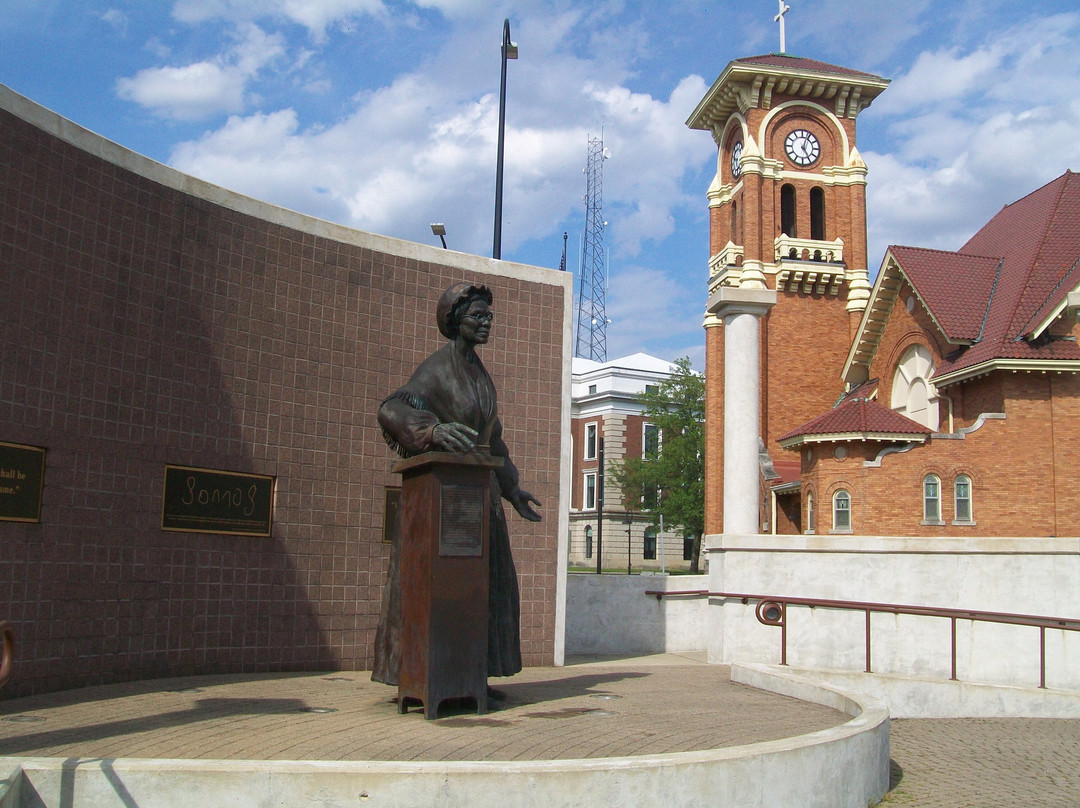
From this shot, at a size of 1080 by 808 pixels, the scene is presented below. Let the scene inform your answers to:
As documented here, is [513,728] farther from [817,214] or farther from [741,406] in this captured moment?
[817,214]

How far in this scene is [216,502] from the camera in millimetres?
10008

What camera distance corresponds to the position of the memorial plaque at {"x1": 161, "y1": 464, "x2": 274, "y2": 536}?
9.64 meters

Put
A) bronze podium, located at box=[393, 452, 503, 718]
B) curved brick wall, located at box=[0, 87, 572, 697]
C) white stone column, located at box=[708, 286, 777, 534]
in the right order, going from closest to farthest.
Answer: bronze podium, located at box=[393, 452, 503, 718]
curved brick wall, located at box=[0, 87, 572, 697]
white stone column, located at box=[708, 286, 777, 534]

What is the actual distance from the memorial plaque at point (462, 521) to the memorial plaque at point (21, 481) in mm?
3601

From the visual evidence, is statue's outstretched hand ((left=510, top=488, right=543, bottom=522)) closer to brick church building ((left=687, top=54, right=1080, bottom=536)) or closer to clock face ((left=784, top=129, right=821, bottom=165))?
brick church building ((left=687, top=54, right=1080, bottom=536))

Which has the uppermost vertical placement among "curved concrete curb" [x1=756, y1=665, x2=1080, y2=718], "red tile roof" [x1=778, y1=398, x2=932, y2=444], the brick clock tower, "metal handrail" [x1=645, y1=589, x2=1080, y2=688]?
the brick clock tower

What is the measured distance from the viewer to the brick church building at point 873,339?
26.8m

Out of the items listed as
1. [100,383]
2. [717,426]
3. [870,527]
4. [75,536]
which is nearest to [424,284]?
[100,383]

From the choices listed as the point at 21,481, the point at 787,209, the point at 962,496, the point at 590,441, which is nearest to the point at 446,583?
the point at 21,481

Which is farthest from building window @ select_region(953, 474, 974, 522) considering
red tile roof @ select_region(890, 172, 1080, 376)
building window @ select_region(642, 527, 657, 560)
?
building window @ select_region(642, 527, 657, 560)

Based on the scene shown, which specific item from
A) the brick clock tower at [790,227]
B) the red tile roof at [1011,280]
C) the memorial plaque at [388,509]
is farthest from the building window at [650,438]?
the memorial plaque at [388,509]

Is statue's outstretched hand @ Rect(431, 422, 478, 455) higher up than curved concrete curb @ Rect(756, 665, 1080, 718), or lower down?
higher up

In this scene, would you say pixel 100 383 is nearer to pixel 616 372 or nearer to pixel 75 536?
pixel 75 536

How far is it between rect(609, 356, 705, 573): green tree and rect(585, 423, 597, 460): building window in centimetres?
801
